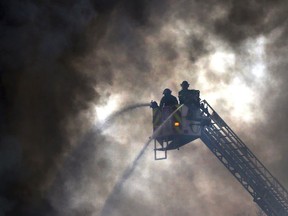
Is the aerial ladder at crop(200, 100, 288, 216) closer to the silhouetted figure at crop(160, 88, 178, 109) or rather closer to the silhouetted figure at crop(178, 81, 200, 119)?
the silhouetted figure at crop(178, 81, 200, 119)

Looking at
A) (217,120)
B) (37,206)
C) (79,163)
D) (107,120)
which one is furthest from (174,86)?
(217,120)

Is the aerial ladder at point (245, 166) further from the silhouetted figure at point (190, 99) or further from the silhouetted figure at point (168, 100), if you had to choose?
the silhouetted figure at point (168, 100)

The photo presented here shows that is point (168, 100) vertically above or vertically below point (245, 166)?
above

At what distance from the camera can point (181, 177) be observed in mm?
44500

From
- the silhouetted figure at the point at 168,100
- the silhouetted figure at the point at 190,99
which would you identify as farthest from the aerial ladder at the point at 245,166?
the silhouetted figure at the point at 168,100

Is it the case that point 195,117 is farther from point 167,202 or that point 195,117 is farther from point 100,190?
point 167,202

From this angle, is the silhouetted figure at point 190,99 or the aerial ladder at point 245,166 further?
the aerial ladder at point 245,166

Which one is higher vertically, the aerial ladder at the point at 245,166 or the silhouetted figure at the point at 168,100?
the silhouetted figure at the point at 168,100

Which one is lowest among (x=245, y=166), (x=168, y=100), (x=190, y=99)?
(x=245, y=166)

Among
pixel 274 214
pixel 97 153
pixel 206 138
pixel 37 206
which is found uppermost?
pixel 97 153

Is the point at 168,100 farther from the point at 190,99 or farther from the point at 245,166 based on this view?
the point at 245,166

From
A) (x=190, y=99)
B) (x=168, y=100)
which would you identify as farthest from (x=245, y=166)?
(x=168, y=100)

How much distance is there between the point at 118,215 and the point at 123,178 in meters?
2.40

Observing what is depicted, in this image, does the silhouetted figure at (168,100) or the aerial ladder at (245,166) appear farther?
the aerial ladder at (245,166)
